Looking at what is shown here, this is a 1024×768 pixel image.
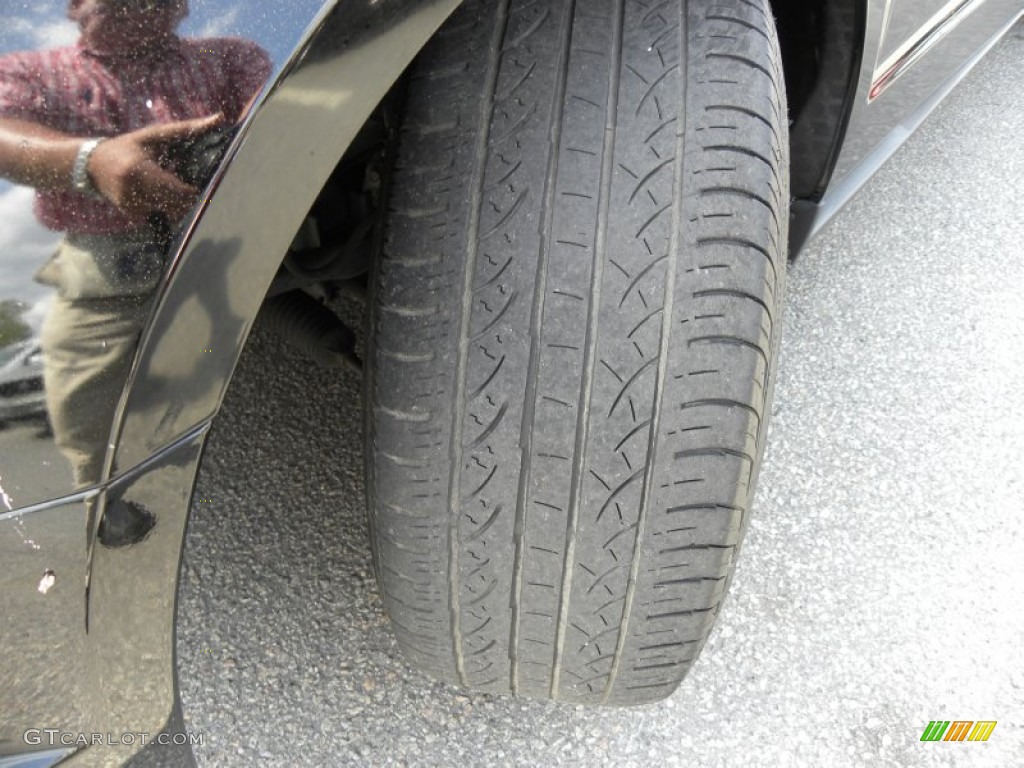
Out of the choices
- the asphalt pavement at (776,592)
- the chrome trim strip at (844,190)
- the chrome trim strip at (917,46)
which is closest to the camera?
the asphalt pavement at (776,592)

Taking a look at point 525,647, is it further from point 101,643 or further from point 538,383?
point 101,643

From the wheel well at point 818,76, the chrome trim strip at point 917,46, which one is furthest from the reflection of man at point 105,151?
the chrome trim strip at point 917,46

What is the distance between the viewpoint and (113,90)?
0.57 m

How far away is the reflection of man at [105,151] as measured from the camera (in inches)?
21.7

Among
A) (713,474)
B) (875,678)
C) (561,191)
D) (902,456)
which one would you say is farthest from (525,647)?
(902,456)

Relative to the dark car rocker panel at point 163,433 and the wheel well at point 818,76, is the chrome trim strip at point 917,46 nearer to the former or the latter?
the wheel well at point 818,76

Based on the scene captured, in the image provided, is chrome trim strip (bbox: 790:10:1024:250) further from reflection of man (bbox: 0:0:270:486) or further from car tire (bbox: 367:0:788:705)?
reflection of man (bbox: 0:0:270:486)

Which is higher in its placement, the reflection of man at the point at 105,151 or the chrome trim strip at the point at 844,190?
the reflection of man at the point at 105,151

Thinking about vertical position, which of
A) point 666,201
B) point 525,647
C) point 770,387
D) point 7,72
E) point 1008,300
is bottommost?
point 1008,300

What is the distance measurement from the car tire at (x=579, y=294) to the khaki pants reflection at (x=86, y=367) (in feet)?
1.15

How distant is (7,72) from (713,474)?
74cm

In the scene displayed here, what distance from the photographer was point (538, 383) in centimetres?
91

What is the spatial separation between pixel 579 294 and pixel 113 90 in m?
0.47

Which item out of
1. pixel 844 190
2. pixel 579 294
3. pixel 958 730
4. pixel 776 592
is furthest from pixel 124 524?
pixel 844 190
